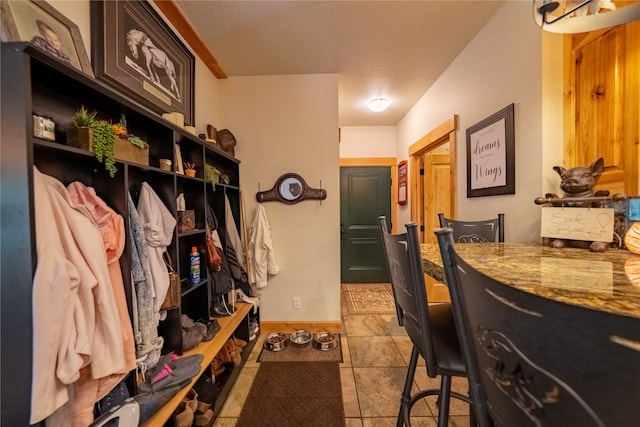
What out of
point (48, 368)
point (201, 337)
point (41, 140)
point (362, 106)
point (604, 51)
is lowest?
point (201, 337)

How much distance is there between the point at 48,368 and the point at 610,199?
205cm

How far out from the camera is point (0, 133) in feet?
2.31

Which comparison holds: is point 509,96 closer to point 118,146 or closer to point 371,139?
point 118,146

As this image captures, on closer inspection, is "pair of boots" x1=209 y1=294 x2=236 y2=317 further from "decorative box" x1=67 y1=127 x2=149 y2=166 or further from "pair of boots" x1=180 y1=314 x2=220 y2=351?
"decorative box" x1=67 y1=127 x2=149 y2=166

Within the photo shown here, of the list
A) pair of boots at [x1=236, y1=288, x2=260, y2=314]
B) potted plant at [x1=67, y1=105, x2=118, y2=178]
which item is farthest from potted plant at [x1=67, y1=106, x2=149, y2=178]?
pair of boots at [x1=236, y1=288, x2=260, y2=314]

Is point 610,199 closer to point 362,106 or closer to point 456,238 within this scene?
point 456,238

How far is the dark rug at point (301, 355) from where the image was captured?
2.02 metres

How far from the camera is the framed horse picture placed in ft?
3.93

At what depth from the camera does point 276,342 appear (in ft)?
7.20

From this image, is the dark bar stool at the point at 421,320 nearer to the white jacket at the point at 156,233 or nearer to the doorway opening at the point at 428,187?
the white jacket at the point at 156,233

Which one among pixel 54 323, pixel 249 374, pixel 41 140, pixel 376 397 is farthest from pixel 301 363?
pixel 41 140

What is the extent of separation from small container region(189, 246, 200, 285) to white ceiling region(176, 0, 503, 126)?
5.30 feet

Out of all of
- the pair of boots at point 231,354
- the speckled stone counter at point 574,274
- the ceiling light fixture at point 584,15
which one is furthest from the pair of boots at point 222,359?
the ceiling light fixture at point 584,15

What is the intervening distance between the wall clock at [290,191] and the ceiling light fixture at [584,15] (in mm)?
1767
